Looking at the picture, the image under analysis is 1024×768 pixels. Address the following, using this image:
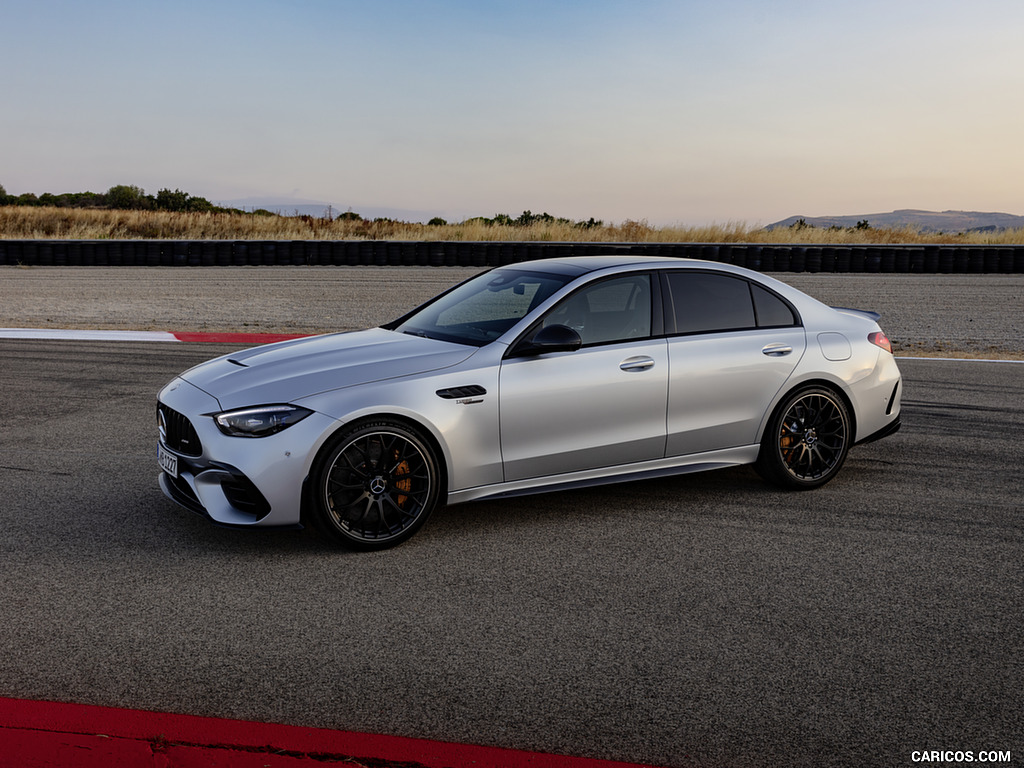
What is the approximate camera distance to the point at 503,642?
390 cm

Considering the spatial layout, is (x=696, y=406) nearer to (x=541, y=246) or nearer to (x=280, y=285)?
(x=280, y=285)

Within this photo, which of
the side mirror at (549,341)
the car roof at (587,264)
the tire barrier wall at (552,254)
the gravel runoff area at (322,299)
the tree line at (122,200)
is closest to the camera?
the side mirror at (549,341)

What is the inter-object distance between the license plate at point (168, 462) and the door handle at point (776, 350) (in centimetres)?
366

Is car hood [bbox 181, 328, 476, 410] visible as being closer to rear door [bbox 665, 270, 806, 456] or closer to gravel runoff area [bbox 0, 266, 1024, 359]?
rear door [bbox 665, 270, 806, 456]

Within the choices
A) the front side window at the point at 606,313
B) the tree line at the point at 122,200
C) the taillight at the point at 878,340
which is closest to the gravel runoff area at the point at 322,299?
the taillight at the point at 878,340

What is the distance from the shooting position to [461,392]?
5.08 meters

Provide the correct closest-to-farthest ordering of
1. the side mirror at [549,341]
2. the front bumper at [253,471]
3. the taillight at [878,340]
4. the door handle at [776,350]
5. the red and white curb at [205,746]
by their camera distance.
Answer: the red and white curb at [205,746]
the front bumper at [253,471]
the side mirror at [549,341]
the door handle at [776,350]
the taillight at [878,340]

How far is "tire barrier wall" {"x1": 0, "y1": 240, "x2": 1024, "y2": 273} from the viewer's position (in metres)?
27.6

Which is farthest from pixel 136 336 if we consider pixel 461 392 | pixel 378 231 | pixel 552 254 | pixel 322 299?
pixel 378 231

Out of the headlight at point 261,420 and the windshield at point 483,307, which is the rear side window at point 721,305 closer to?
the windshield at point 483,307

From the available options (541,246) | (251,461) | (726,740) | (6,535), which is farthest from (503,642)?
(541,246)

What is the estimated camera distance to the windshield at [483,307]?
561 centimetres

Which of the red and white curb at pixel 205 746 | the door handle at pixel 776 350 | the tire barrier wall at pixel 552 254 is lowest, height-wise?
the red and white curb at pixel 205 746

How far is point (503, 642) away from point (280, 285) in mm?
19969
